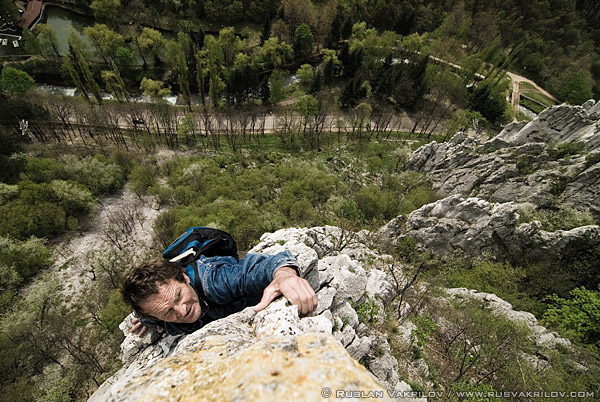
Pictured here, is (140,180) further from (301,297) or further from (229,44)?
(229,44)

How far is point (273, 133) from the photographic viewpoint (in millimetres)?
57281

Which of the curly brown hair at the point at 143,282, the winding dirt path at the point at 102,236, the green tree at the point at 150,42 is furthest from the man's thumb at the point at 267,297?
the green tree at the point at 150,42

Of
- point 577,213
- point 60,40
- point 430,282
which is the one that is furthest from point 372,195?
point 60,40

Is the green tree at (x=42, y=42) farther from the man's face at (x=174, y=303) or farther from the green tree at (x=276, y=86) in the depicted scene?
the man's face at (x=174, y=303)

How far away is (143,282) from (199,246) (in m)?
1.58

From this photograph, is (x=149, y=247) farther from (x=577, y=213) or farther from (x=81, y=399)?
(x=577, y=213)

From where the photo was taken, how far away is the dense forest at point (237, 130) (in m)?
22.4

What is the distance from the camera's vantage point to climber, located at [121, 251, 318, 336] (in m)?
4.80

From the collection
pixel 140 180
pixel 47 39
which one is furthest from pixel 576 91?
pixel 47 39

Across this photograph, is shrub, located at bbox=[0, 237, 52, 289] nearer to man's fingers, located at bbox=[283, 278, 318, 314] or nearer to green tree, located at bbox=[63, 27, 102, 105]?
man's fingers, located at bbox=[283, 278, 318, 314]

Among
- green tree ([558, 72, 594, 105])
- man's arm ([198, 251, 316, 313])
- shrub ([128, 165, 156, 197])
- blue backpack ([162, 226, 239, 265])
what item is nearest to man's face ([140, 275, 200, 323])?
man's arm ([198, 251, 316, 313])

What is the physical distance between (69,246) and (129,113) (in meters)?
33.9

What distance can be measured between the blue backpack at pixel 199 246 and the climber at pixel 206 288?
282mm

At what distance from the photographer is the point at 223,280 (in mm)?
5566
